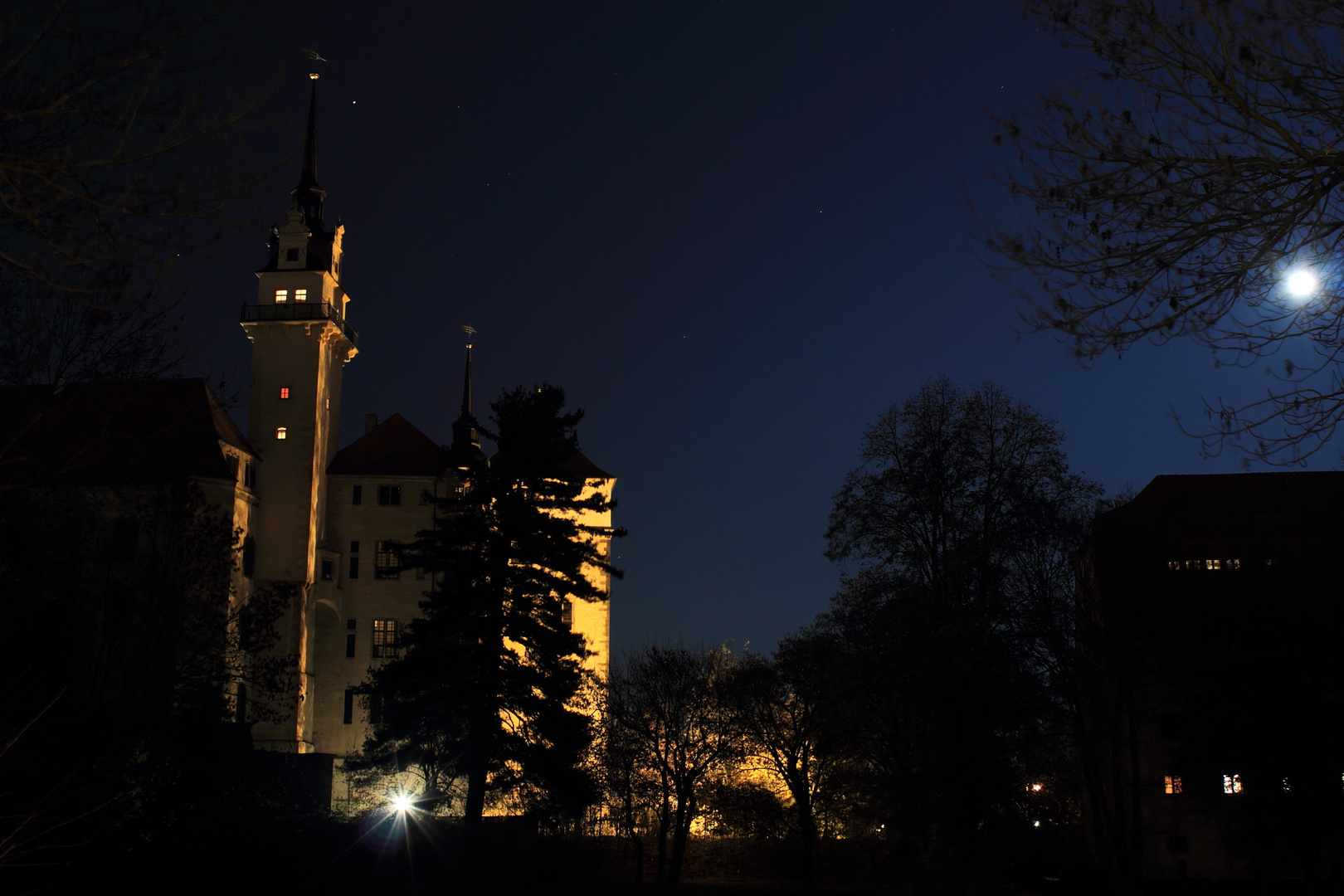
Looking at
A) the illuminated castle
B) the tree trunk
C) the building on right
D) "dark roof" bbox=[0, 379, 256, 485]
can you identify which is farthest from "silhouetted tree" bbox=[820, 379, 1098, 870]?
the illuminated castle

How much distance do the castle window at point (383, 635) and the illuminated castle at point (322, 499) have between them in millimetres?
52

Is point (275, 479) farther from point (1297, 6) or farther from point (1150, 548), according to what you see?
point (1297, 6)

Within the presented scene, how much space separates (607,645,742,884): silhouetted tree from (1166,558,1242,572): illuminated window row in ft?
50.1

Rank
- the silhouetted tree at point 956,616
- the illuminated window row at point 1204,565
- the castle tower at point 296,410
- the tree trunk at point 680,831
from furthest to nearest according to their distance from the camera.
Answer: the castle tower at point 296,410
the tree trunk at point 680,831
the illuminated window row at point 1204,565
the silhouetted tree at point 956,616

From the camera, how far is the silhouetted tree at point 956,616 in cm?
2192

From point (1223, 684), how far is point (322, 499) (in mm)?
46344

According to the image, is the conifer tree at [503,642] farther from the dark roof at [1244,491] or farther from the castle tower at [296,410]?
the dark roof at [1244,491]

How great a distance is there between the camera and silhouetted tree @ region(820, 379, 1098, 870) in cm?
2192

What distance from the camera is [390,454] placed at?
6575cm

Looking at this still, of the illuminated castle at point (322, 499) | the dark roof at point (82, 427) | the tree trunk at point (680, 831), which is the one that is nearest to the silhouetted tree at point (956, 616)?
the tree trunk at point (680, 831)

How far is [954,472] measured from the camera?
100ft

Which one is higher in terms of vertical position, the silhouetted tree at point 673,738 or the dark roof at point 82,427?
the dark roof at point 82,427

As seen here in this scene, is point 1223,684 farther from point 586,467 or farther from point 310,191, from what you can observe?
point 310,191

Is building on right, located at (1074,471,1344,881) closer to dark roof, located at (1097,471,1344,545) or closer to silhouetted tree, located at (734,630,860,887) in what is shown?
dark roof, located at (1097,471,1344,545)
